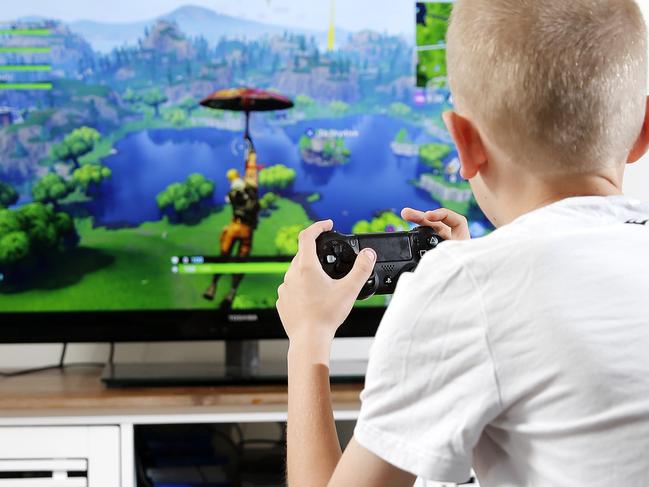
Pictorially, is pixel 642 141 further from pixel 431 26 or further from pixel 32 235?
pixel 32 235

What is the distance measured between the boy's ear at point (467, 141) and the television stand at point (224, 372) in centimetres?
131

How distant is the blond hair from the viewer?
725mm

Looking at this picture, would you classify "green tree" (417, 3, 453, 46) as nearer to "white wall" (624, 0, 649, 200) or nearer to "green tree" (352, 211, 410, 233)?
"green tree" (352, 211, 410, 233)

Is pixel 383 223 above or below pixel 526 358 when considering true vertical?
below

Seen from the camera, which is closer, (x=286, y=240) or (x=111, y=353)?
(x=286, y=240)

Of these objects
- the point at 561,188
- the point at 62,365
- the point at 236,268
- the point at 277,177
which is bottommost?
the point at 62,365

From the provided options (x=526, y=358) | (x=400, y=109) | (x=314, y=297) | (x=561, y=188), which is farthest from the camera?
(x=400, y=109)

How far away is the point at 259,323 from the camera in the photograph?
7.27 ft

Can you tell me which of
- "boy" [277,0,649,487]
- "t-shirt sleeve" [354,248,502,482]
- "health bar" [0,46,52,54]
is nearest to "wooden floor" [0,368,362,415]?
"health bar" [0,46,52,54]

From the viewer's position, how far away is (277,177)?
2.22 m

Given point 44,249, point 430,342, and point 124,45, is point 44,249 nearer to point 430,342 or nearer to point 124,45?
point 124,45

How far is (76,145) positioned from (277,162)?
460mm

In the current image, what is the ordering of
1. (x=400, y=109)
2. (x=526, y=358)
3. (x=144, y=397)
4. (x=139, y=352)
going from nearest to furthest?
(x=526, y=358) < (x=144, y=397) < (x=400, y=109) < (x=139, y=352)

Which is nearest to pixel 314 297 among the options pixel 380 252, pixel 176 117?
pixel 380 252
